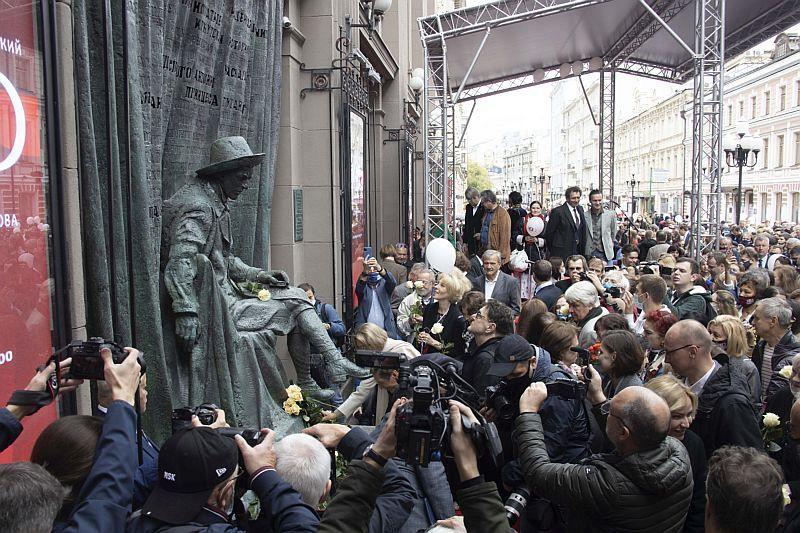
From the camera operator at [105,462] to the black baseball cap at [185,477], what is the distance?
0.37ft

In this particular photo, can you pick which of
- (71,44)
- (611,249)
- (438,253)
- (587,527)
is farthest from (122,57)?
(611,249)

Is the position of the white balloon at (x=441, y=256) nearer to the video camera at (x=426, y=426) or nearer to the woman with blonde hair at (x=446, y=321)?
the woman with blonde hair at (x=446, y=321)

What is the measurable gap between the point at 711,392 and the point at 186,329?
338cm

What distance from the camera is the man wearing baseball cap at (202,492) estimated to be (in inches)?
96.0

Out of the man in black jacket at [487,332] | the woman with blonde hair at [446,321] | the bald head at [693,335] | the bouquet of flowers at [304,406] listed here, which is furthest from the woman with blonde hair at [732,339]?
the bouquet of flowers at [304,406]

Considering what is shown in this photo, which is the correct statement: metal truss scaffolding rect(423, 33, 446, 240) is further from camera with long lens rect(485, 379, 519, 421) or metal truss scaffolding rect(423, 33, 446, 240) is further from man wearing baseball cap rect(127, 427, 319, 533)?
man wearing baseball cap rect(127, 427, 319, 533)

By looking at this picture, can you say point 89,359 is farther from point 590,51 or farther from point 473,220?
point 590,51

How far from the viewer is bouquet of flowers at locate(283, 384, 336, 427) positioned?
5.46 m

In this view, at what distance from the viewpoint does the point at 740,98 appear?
2121 inches

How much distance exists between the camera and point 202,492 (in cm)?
248

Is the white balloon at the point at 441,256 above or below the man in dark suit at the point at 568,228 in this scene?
below

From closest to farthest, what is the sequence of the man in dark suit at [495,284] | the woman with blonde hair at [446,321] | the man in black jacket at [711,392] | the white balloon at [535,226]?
the man in black jacket at [711,392]
the woman with blonde hair at [446,321]
the man in dark suit at [495,284]
the white balloon at [535,226]

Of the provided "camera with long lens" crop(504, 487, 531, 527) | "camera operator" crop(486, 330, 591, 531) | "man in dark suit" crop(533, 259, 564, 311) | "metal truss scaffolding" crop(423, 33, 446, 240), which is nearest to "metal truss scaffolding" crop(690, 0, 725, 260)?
"metal truss scaffolding" crop(423, 33, 446, 240)

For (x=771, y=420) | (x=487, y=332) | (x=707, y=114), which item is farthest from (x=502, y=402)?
(x=707, y=114)
